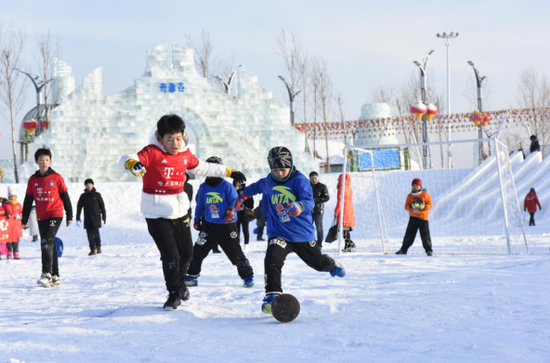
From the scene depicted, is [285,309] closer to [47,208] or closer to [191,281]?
[191,281]

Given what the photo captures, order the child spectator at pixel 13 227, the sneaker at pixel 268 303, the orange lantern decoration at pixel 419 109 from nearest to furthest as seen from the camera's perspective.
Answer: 1. the sneaker at pixel 268 303
2. the child spectator at pixel 13 227
3. the orange lantern decoration at pixel 419 109

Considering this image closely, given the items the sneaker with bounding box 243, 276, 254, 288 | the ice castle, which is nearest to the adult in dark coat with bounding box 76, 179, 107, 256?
the sneaker with bounding box 243, 276, 254, 288

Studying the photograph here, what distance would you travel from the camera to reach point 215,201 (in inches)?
301

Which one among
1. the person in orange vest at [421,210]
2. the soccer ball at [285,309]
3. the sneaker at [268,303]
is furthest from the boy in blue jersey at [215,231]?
the person in orange vest at [421,210]

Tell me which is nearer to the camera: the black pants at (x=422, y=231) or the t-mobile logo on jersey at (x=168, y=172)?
the t-mobile logo on jersey at (x=168, y=172)

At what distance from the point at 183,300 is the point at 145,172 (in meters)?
1.50

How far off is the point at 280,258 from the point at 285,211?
1.36 feet

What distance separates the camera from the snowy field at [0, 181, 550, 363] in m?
4.17

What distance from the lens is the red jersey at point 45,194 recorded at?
26.9 feet

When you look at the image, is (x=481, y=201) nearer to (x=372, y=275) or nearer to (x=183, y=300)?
(x=372, y=275)

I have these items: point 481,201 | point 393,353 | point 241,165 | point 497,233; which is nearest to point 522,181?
point 481,201

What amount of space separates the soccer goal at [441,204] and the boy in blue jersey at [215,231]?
574 cm

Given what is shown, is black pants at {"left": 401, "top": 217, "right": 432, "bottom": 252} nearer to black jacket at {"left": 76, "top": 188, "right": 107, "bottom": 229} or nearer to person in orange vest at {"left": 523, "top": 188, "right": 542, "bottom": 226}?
black jacket at {"left": 76, "top": 188, "right": 107, "bottom": 229}

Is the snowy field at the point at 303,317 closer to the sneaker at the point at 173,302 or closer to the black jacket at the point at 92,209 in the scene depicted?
the sneaker at the point at 173,302
